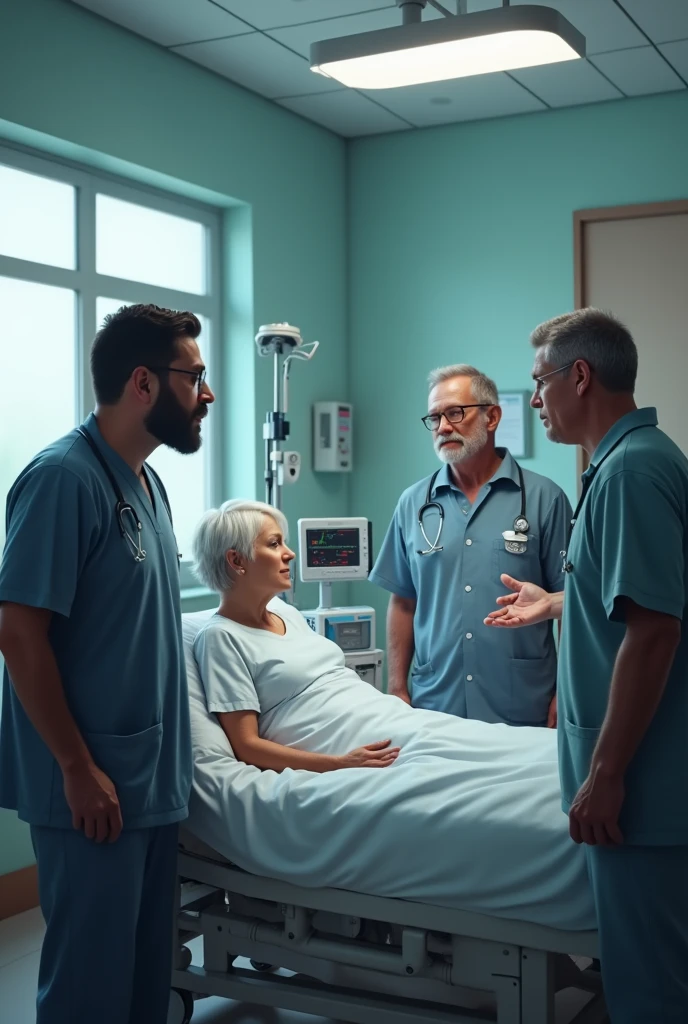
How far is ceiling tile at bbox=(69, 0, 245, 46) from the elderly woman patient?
1.75m

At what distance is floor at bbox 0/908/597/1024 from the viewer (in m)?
2.71

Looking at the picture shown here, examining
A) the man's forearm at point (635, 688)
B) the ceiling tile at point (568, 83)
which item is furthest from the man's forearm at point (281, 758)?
the ceiling tile at point (568, 83)

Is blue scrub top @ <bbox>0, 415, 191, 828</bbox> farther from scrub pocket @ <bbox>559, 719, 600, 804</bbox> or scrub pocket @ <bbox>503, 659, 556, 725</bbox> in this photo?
scrub pocket @ <bbox>503, 659, 556, 725</bbox>

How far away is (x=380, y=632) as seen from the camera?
493 centimetres

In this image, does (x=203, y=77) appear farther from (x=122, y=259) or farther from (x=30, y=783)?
(x=30, y=783)

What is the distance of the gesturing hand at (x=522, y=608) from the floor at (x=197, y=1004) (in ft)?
3.18

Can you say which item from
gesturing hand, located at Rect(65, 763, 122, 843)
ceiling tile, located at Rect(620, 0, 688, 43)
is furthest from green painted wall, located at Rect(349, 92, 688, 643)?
gesturing hand, located at Rect(65, 763, 122, 843)

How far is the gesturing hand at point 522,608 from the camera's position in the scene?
2.59 meters

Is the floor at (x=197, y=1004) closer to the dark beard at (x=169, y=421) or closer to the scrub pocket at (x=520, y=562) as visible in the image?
the scrub pocket at (x=520, y=562)

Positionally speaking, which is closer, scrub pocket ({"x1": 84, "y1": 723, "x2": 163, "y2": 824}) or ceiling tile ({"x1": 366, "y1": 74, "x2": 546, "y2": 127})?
scrub pocket ({"x1": 84, "y1": 723, "x2": 163, "y2": 824})

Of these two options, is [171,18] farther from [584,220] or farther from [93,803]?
[93,803]

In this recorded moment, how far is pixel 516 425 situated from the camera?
4.65 metres

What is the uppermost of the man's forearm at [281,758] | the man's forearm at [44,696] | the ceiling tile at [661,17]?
the ceiling tile at [661,17]

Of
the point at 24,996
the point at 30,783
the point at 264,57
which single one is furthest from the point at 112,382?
the point at 264,57
